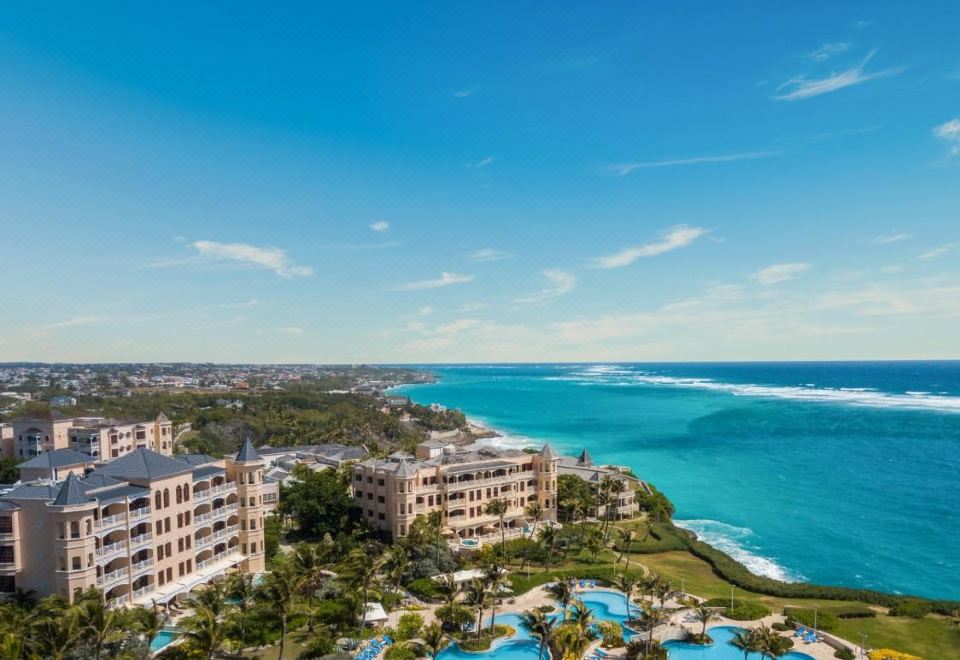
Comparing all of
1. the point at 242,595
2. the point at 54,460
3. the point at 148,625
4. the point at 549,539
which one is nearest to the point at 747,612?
the point at 549,539

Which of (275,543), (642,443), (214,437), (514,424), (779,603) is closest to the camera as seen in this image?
(779,603)

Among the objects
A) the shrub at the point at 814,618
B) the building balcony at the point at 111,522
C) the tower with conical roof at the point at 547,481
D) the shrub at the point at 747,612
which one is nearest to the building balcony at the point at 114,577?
the building balcony at the point at 111,522

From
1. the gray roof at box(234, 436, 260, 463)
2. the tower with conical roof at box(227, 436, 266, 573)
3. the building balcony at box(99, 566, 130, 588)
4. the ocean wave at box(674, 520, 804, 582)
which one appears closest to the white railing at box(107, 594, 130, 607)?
the building balcony at box(99, 566, 130, 588)

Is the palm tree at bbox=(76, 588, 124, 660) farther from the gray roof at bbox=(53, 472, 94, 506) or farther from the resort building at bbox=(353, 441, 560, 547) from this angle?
the resort building at bbox=(353, 441, 560, 547)

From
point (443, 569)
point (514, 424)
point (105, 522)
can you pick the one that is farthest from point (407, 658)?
point (514, 424)

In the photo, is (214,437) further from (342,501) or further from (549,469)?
(549,469)

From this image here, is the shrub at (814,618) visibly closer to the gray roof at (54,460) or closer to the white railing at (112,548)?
the white railing at (112,548)
